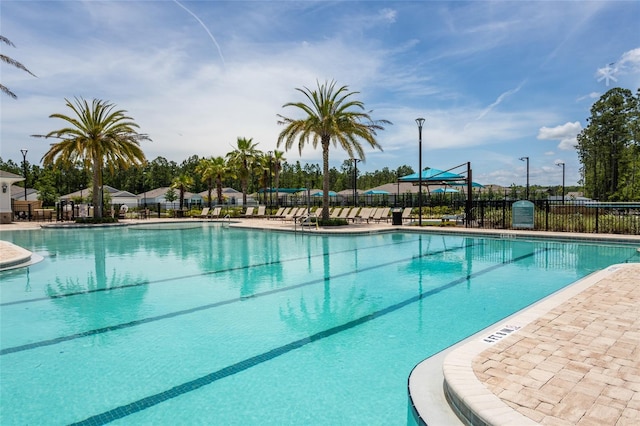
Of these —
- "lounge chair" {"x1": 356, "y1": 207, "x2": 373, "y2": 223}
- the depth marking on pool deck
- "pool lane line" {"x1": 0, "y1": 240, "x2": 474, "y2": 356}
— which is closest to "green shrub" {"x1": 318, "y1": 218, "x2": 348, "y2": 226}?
"lounge chair" {"x1": 356, "y1": 207, "x2": 373, "y2": 223}

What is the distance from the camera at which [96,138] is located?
25.9 m

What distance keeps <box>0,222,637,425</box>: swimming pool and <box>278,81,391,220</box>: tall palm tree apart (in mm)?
10604

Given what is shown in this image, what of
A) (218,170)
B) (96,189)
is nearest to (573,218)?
(96,189)

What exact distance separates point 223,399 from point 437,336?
2.91 metres

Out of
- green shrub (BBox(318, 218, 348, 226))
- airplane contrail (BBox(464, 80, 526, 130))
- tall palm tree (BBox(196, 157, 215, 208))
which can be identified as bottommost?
green shrub (BBox(318, 218, 348, 226))

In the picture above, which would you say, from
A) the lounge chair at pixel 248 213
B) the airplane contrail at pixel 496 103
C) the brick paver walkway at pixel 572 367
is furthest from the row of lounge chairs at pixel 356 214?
the brick paver walkway at pixel 572 367

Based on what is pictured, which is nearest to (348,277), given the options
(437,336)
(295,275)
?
(295,275)

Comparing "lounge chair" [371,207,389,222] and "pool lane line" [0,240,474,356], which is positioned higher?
"lounge chair" [371,207,389,222]

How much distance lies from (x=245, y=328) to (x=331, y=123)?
55.7 feet

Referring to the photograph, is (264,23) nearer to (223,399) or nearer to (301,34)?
(301,34)

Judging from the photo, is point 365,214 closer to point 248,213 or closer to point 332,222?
point 332,222

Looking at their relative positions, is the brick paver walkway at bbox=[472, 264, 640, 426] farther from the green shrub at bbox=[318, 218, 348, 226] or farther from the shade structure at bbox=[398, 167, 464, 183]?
the shade structure at bbox=[398, 167, 464, 183]

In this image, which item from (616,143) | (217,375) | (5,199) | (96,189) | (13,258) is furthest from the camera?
(616,143)

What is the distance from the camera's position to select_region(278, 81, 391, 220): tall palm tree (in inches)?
838
